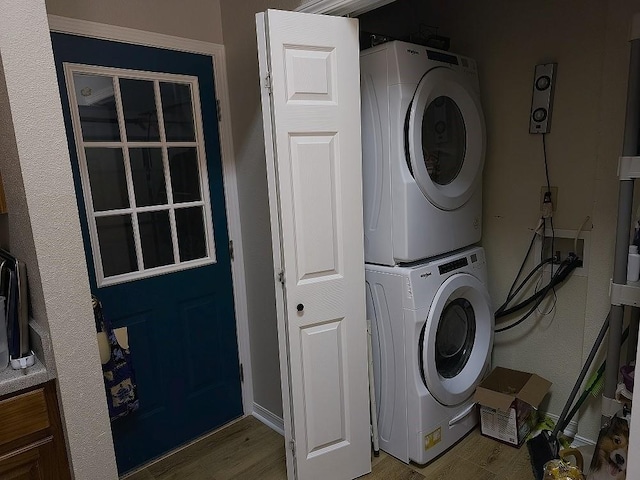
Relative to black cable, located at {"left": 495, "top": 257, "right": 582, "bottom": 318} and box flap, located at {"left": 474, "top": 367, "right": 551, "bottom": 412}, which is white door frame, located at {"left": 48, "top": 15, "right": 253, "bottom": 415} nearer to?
box flap, located at {"left": 474, "top": 367, "right": 551, "bottom": 412}

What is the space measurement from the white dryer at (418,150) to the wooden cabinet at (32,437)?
134 cm

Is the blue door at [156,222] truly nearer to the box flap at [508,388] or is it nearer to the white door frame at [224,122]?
the white door frame at [224,122]

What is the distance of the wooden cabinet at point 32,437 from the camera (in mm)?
1184

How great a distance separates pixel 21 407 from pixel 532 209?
2236 millimetres

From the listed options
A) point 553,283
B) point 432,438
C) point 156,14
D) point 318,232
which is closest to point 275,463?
point 432,438

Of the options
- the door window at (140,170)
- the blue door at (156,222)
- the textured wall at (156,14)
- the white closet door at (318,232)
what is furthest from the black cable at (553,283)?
the textured wall at (156,14)

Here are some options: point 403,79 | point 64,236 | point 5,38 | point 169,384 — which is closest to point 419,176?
point 403,79

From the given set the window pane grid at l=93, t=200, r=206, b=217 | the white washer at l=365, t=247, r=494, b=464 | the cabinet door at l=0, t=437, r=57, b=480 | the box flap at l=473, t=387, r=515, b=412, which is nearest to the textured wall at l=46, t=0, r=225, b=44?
the window pane grid at l=93, t=200, r=206, b=217

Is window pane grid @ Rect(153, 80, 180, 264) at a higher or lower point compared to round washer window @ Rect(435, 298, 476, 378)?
higher

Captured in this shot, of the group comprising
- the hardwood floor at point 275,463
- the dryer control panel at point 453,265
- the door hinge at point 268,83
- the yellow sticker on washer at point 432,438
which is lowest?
the hardwood floor at point 275,463

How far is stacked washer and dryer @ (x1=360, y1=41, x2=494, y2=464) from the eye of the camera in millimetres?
1781

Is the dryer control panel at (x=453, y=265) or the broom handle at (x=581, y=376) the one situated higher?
the dryer control panel at (x=453, y=265)

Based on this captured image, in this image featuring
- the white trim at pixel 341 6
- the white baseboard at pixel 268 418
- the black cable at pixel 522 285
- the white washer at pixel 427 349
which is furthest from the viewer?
the white baseboard at pixel 268 418

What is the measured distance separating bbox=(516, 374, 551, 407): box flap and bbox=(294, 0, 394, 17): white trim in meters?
1.82
